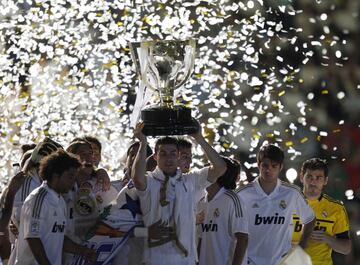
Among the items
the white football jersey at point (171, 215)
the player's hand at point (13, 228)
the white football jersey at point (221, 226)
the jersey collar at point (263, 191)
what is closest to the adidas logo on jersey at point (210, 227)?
the white football jersey at point (221, 226)

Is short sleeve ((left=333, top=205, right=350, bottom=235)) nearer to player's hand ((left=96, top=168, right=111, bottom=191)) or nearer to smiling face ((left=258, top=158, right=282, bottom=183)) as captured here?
smiling face ((left=258, top=158, right=282, bottom=183))

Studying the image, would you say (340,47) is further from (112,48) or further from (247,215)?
(247,215)

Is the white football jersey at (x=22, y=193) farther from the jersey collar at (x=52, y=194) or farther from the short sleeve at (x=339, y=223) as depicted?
the short sleeve at (x=339, y=223)

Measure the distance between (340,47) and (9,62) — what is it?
180 inches

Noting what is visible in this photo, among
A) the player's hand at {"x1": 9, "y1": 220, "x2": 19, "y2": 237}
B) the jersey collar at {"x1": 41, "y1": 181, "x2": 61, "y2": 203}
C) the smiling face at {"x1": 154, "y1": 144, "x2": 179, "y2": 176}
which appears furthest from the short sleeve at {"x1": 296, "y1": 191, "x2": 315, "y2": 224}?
the jersey collar at {"x1": 41, "y1": 181, "x2": 61, "y2": 203}

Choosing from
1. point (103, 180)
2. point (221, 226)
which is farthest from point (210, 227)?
point (103, 180)

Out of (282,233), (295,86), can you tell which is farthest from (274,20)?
(282,233)

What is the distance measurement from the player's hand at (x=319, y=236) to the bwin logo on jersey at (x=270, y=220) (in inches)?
15.4

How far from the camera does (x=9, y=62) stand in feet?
62.0

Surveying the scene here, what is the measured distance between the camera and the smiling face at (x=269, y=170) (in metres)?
11.0

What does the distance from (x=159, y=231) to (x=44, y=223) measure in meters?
0.90

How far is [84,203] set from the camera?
10172 millimetres

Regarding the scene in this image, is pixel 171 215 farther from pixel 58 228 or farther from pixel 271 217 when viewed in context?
pixel 271 217

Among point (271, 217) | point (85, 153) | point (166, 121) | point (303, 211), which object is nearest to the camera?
point (166, 121)
